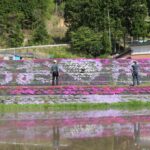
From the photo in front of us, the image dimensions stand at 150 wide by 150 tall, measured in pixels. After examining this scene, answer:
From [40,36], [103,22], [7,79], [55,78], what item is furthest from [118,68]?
[40,36]

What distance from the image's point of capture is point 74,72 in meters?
39.4

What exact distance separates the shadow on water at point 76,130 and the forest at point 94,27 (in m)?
82.9

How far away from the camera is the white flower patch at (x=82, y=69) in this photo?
39.1 metres

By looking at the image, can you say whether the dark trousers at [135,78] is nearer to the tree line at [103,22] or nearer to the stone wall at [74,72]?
the stone wall at [74,72]

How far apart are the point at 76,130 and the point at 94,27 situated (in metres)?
99.0

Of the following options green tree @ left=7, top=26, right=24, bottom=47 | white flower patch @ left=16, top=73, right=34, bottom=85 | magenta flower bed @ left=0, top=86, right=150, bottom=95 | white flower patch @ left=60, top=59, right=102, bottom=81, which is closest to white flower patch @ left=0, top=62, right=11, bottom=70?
white flower patch @ left=16, top=73, right=34, bottom=85

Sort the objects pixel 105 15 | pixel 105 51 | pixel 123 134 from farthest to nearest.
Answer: pixel 105 15 → pixel 105 51 → pixel 123 134

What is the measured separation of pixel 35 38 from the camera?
411 feet

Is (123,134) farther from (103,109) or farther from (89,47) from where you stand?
(89,47)

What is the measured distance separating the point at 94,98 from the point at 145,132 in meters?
12.8

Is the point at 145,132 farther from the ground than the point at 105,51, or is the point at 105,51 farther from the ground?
the point at 145,132

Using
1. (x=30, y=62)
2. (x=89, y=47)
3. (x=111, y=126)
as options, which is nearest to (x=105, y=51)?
(x=89, y=47)

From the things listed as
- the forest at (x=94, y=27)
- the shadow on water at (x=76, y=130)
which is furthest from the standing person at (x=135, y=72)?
the forest at (x=94, y=27)

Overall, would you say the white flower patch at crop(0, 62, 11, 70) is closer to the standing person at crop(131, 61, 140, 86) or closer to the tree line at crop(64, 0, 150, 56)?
the standing person at crop(131, 61, 140, 86)
